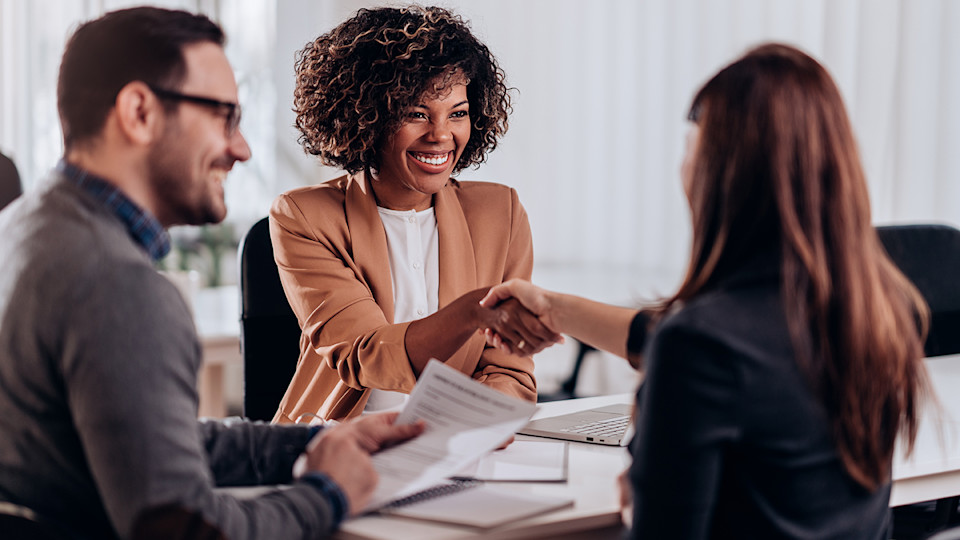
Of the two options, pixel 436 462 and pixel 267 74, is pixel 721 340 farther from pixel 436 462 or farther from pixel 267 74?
pixel 267 74

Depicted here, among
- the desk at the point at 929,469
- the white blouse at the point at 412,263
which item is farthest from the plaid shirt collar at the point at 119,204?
the desk at the point at 929,469

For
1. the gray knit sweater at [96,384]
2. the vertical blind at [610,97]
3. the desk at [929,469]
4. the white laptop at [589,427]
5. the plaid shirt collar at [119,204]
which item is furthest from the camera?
the vertical blind at [610,97]

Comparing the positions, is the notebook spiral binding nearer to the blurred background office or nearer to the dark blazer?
the dark blazer

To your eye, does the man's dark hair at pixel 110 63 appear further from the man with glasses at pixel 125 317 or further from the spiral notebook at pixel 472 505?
the spiral notebook at pixel 472 505

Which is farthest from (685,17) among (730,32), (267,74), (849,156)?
(849,156)

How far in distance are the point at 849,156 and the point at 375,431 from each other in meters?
0.78

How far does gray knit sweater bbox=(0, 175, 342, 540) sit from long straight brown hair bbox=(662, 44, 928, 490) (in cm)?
63

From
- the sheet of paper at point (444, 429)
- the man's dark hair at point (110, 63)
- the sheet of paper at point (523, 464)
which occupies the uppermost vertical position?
the man's dark hair at point (110, 63)

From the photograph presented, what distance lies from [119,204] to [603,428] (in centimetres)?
100

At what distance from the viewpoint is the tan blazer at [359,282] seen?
2.03 meters

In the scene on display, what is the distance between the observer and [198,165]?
4.41 ft

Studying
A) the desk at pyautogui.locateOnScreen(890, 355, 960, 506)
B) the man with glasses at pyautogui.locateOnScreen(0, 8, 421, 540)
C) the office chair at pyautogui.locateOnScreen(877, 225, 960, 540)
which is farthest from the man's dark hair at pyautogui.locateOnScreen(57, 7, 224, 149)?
the office chair at pyautogui.locateOnScreen(877, 225, 960, 540)

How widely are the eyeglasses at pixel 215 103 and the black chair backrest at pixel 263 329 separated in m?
0.88

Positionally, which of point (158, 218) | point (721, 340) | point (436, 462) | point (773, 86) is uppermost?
point (773, 86)
